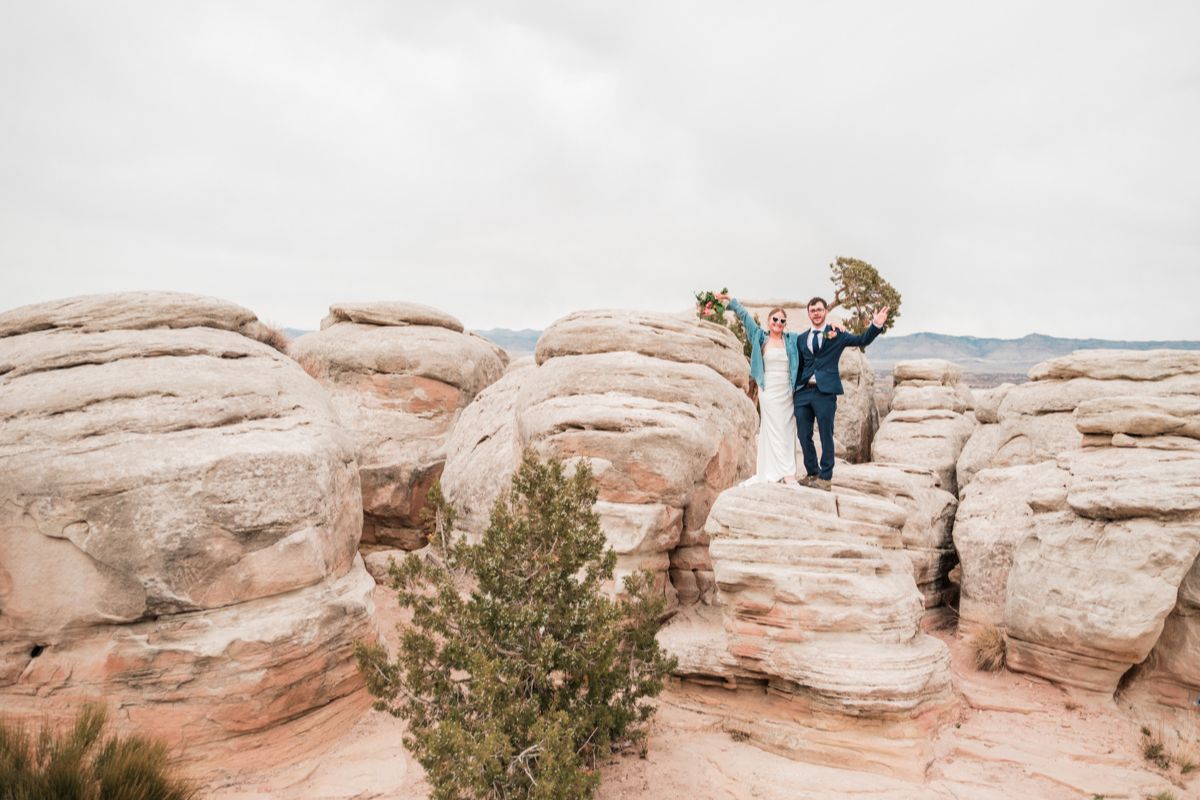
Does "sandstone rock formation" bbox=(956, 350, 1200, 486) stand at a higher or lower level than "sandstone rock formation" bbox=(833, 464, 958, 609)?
higher

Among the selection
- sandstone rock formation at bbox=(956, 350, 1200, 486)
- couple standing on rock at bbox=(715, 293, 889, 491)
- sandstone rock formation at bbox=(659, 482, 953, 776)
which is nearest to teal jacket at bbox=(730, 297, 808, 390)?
couple standing on rock at bbox=(715, 293, 889, 491)

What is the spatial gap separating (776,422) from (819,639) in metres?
3.40

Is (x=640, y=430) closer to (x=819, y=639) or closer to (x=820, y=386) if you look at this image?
(x=820, y=386)

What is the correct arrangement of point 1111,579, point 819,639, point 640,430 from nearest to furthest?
point 819,639
point 1111,579
point 640,430

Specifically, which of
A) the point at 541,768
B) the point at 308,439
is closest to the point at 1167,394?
the point at 541,768

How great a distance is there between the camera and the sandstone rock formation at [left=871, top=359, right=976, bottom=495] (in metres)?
23.0

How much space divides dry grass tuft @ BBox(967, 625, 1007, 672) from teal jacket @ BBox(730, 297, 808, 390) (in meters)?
6.14

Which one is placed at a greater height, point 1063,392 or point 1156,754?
point 1063,392

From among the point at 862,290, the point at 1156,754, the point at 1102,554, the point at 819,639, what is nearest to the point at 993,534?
the point at 1102,554

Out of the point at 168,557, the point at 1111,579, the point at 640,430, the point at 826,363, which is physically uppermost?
the point at 826,363

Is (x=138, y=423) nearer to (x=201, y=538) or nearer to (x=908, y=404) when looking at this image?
(x=201, y=538)

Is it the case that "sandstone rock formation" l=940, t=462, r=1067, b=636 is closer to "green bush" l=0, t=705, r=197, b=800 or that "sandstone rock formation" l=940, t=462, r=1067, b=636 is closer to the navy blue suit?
the navy blue suit

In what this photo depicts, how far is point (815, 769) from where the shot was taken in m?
9.21

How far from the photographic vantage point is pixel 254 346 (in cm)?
1261
